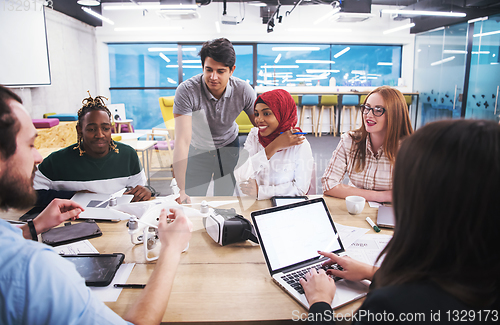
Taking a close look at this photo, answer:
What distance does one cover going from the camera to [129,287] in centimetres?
87

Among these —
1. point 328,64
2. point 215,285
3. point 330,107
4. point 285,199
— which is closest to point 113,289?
point 215,285

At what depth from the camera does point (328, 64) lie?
339 inches

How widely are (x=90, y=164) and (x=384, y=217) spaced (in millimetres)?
1598

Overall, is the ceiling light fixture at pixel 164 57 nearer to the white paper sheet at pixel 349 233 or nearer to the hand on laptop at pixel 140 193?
the hand on laptop at pixel 140 193

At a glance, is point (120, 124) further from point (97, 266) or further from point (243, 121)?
point (97, 266)

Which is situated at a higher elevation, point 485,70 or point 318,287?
point 485,70

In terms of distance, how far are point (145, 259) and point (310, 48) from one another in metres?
8.51

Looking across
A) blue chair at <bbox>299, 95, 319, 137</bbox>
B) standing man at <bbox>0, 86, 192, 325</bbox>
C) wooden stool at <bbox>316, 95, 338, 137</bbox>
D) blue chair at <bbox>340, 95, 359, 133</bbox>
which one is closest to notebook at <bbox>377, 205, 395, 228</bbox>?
standing man at <bbox>0, 86, 192, 325</bbox>

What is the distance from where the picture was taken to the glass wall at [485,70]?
5770mm

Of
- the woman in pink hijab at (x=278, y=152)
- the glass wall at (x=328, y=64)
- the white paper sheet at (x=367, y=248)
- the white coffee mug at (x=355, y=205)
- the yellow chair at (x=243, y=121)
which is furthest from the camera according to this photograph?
the glass wall at (x=328, y=64)

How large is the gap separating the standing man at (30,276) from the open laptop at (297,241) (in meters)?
0.31

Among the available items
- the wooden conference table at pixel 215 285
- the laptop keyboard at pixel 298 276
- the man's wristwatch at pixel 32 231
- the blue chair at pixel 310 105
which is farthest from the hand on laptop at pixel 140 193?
the blue chair at pixel 310 105

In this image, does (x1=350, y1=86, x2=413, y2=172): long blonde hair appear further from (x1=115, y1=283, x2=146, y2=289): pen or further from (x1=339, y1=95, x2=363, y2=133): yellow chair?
(x1=339, y1=95, x2=363, y2=133): yellow chair

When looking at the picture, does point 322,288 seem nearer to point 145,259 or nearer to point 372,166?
point 145,259
